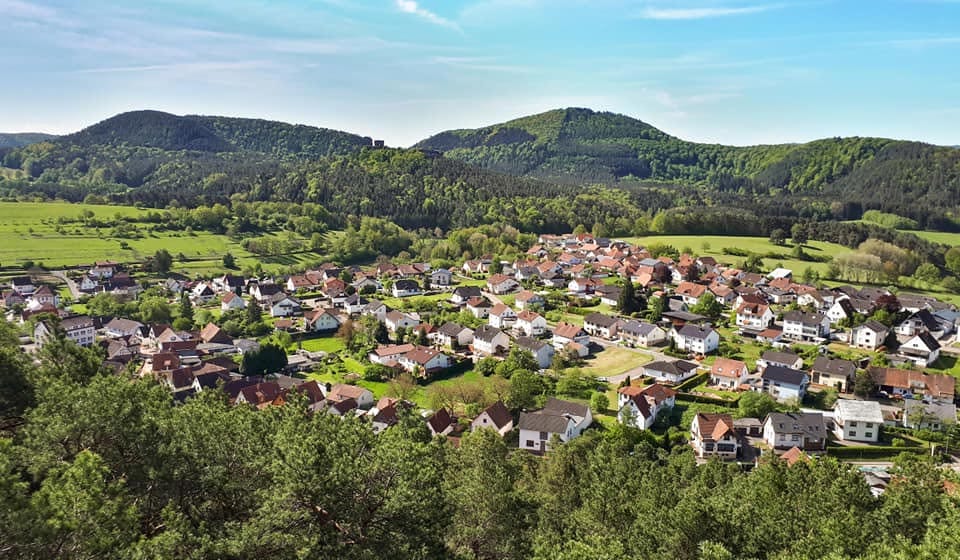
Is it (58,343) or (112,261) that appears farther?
(112,261)

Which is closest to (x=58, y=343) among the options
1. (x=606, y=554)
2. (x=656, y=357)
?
(x=606, y=554)

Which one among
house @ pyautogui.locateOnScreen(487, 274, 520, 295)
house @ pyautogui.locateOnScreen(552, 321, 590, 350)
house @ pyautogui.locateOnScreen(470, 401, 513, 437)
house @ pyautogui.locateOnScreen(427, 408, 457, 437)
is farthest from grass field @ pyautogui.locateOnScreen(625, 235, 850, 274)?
house @ pyautogui.locateOnScreen(427, 408, 457, 437)

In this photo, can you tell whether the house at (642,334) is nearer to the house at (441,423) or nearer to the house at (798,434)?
the house at (798,434)

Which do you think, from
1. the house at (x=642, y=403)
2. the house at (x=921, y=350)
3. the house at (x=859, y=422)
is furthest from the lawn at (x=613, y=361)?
the house at (x=921, y=350)

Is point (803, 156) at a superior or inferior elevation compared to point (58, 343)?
superior

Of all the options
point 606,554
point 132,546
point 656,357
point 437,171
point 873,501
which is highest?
point 437,171

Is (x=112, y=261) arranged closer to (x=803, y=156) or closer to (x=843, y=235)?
(x=843, y=235)
